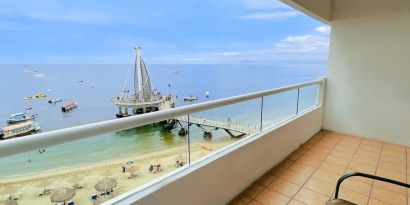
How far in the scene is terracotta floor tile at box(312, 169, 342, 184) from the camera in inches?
101

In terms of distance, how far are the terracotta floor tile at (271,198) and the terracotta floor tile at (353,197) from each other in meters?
0.63

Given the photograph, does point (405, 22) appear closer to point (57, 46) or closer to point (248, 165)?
point (248, 165)

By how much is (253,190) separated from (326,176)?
1047 mm

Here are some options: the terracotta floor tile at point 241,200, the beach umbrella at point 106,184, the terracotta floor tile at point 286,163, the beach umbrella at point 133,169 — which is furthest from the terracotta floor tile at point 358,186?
the beach umbrella at point 106,184

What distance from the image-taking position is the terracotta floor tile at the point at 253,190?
2.23 m

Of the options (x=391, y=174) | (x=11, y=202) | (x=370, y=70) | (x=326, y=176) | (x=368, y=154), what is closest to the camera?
(x=11, y=202)

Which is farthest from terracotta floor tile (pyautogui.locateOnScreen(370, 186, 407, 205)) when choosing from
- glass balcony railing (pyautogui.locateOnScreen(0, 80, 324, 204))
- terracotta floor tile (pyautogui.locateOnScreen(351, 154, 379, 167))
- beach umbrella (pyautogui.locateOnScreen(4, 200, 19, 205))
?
beach umbrella (pyautogui.locateOnScreen(4, 200, 19, 205))

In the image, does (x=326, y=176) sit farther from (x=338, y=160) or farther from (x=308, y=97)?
(x=308, y=97)

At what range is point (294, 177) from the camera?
102 inches

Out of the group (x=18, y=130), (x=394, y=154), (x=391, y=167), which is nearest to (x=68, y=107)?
(x=18, y=130)

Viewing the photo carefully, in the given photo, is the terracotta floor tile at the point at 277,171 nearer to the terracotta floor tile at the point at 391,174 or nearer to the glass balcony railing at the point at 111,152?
the glass balcony railing at the point at 111,152

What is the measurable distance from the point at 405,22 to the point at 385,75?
87 centimetres

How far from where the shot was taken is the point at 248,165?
90.0 inches

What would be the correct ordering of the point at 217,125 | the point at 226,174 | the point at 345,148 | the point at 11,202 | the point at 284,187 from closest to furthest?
the point at 11,202
the point at 217,125
the point at 226,174
the point at 284,187
the point at 345,148
